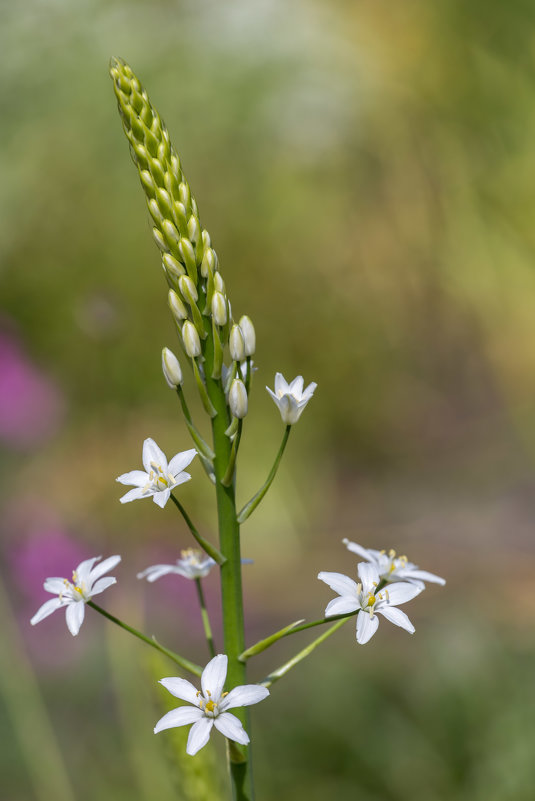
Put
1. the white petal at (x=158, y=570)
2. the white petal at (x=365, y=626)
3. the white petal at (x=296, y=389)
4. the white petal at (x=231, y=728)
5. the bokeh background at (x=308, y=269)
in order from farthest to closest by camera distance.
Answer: the bokeh background at (x=308, y=269)
the white petal at (x=158, y=570)
the white petal at (x=296, y=389)
the white petal at (x=365, y=626)
the white petal at (x=231, y=728)

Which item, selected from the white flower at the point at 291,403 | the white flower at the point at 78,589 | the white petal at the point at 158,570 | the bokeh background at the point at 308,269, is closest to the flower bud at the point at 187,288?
the white flower at the point at 291,403

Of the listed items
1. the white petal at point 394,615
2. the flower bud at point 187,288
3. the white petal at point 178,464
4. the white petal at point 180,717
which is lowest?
the white petal at point 180,717

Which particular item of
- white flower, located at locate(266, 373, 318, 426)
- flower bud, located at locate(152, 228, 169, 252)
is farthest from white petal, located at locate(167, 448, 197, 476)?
flower bud, located at locate(152, 228, 169, 252)

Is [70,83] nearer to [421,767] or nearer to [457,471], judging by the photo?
[457,471]

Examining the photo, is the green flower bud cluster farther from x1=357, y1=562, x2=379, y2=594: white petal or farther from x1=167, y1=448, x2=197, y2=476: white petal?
x1=357, y1=562, x2=379, y2=594: white petal

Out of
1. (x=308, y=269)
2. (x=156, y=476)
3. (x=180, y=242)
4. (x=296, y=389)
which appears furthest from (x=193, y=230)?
(x=308, y=269)

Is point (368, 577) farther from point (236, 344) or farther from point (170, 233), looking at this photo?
point (170, 233)

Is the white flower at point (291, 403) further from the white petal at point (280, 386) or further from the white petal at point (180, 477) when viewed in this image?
the white petal at point (180, 477)
